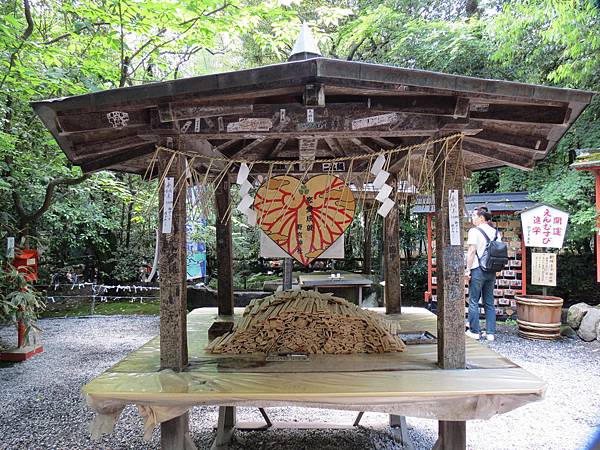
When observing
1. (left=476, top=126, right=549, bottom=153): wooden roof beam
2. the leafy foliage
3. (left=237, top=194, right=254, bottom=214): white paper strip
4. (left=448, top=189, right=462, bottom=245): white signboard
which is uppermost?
(left=476, top=126, right=549, bottom=153): wooden roof beam

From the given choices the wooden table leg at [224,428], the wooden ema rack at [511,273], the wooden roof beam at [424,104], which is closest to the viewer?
the wooden roof beam at [424,104]

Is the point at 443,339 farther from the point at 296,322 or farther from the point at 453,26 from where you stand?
the point at 453,26

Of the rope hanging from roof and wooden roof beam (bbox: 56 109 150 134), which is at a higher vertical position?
wooden roof beam (bbox: 56 109 150 134)

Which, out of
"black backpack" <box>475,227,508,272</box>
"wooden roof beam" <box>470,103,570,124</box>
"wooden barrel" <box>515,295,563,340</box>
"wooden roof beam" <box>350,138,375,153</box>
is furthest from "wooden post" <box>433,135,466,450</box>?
"wooden barrel" <box>515,295,563,340</box>

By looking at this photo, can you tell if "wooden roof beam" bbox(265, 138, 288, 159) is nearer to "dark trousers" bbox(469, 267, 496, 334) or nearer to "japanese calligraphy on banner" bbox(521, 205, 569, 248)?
"dark trousers" bbox(469, 267, 496, 334)

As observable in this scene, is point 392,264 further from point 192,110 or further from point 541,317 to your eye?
point 541,317

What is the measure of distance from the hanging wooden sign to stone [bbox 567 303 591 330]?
22.0 feet

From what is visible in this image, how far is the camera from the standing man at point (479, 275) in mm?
7441

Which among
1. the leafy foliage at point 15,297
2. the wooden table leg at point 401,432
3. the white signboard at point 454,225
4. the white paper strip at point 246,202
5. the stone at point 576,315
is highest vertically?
the white paper strip at point 246,202

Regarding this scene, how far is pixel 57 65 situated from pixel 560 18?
9452 mm

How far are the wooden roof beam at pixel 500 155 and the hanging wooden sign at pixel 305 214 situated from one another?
134cm

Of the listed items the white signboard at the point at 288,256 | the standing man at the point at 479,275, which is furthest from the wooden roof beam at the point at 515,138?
the standing man at the point at 479,275

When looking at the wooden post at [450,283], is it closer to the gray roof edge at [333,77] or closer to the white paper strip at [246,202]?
the gray roof edge at [333,77]

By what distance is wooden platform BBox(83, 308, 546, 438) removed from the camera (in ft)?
8.47
